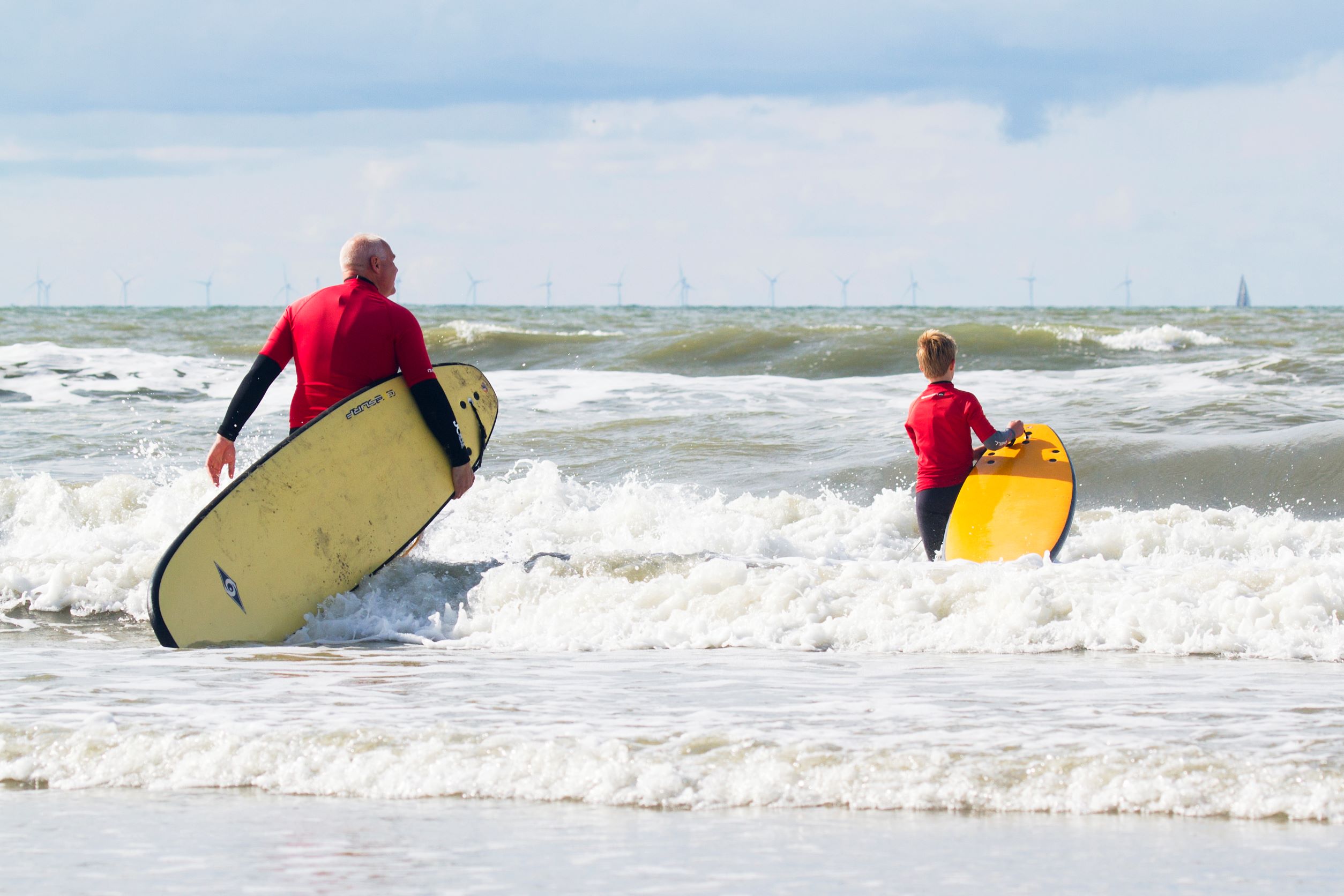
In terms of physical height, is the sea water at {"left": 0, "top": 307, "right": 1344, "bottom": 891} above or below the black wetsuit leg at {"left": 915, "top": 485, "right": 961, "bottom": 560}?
below

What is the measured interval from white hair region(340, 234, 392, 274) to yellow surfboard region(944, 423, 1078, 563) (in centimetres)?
293

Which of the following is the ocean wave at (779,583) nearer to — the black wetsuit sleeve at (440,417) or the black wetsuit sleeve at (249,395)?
the black wetsuit sleeve at (440,417)

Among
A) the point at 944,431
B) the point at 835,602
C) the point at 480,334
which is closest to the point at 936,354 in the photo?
the point at 944,431

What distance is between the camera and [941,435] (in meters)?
6.05

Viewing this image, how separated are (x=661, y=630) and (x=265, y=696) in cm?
173

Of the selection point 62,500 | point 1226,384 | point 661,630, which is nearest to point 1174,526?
point 661,630

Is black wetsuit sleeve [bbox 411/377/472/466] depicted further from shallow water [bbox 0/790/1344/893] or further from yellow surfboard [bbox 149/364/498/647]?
shallow water [bbox 0/790/1344/893]

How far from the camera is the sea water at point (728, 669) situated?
3.16m

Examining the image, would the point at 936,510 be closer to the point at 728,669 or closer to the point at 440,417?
the point at 728,669

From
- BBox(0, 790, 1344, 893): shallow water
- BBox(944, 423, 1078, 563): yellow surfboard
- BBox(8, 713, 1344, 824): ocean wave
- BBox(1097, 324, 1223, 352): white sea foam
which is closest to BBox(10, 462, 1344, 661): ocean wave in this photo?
BBox(944, 423, 1078, 563): yellow surfboard

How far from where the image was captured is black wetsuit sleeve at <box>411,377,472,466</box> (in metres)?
5.57

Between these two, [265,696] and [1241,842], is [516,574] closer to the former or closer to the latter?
[265,696]

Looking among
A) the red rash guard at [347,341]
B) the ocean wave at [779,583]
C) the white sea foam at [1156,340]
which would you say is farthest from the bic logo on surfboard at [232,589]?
the white sea foam at [1156,340]

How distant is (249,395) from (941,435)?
10.3 ft
